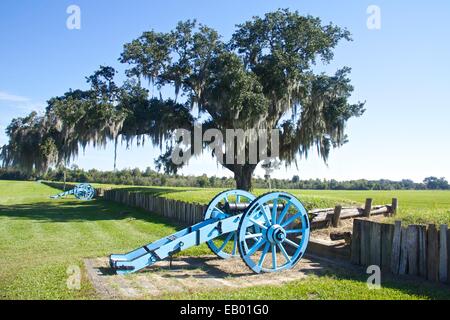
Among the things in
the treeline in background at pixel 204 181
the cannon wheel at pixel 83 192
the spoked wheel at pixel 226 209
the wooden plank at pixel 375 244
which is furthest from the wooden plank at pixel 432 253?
the treeline in background at pixel 204 181

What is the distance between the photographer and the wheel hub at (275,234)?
8562mm

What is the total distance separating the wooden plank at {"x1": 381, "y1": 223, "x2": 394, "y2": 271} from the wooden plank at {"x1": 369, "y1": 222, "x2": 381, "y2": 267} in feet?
0.28

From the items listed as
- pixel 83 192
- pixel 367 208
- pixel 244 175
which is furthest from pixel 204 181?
pixel 367 208

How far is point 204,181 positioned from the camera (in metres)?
71.4

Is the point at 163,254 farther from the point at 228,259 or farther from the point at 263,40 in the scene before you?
the point at 263,40

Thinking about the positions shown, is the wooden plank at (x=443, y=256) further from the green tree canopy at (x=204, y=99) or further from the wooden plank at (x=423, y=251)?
the green tree canopy at (x=204, y=99)

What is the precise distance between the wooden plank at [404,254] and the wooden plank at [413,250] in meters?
0.06

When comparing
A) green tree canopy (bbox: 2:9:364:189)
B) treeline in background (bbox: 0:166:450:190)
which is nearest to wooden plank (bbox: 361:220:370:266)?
green tree canopy (bbox: 2:9:364:189)

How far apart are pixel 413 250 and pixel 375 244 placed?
97 cm

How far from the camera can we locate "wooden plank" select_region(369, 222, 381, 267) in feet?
29.2

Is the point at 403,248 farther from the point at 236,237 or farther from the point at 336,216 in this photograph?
the point at 336,216

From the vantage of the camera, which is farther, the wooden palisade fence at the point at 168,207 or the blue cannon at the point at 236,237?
the wooden palisade fence at the point at 168,207

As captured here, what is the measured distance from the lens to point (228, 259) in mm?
9742
